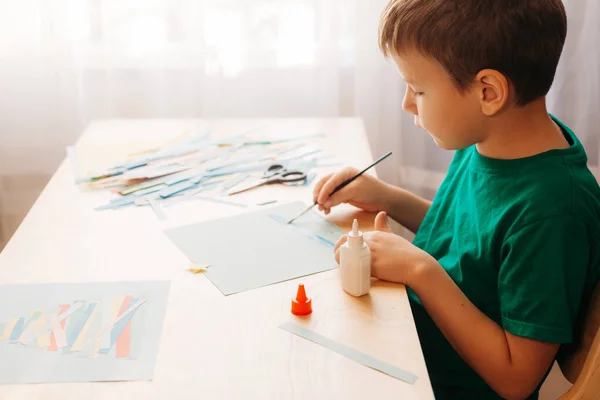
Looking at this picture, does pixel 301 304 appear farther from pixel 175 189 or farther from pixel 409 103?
pixel 175 189

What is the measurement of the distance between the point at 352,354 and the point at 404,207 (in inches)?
21.1

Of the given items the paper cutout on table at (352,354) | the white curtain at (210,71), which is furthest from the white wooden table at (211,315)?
the white curtain at (210,71)

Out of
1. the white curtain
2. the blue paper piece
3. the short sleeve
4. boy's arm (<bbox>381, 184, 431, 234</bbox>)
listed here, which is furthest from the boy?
the white curtain

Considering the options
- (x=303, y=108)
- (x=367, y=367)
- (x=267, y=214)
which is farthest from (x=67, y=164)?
(x=367, y=367)

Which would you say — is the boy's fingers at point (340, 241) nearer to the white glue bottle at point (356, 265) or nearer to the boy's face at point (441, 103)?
the white glue bottle at point (356, 265)

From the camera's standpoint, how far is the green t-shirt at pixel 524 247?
2.89ft

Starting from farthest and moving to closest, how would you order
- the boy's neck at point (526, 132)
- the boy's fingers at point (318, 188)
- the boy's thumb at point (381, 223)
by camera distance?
1. the boy's fingers at point (318, 188)
2. the boy's thumb at point (381, 223)
3. the boy's neck at point (526, 132)

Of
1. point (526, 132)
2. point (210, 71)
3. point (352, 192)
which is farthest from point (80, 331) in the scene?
point (210, 71)

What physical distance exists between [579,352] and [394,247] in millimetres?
264

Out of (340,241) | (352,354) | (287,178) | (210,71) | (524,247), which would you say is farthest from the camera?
(210,71)

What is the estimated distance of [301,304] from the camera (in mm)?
870

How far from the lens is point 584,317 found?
0.93m

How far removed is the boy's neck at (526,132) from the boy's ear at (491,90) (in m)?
0.03

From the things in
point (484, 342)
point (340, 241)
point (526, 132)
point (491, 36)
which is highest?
point (491, 36)
